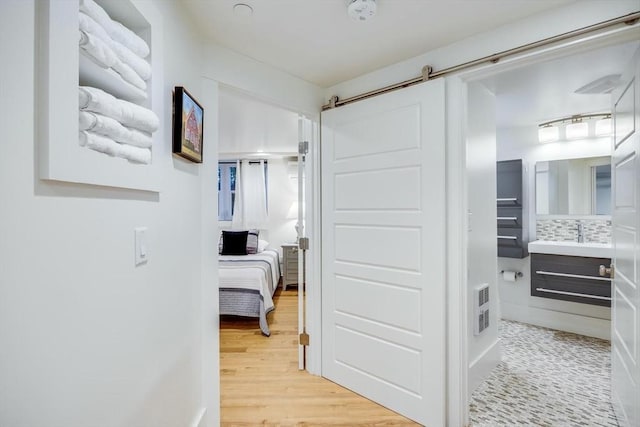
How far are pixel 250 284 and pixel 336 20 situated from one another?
9.14 ft

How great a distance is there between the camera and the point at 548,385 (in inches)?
86.8

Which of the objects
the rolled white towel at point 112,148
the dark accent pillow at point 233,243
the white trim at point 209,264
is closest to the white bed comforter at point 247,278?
the dark accent pillow at point 233,243

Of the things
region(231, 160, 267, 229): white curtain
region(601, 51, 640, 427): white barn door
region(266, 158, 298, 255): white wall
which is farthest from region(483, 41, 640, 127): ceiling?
region(231, 160, 267, 229): white curtain

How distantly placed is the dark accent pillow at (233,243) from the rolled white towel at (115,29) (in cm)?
379

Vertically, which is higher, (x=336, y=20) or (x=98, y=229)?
(x=336, y=20)

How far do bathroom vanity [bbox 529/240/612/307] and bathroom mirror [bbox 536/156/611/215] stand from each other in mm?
385

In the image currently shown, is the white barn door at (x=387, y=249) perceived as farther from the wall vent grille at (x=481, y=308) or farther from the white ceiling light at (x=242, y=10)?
the white ceiling light at (x=242, y=10)

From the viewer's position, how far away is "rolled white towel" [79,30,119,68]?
0.76m

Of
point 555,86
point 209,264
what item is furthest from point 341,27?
point 555,86

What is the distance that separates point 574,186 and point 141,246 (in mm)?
3930

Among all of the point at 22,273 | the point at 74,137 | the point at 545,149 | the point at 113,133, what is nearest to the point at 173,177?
the point at 113,133

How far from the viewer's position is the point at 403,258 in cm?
188

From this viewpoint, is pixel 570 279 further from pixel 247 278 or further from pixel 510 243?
pixel 247 278

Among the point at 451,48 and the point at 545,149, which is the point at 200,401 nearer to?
the point at 451,48
